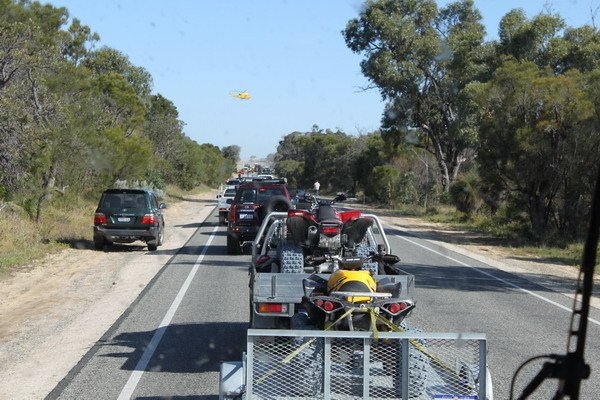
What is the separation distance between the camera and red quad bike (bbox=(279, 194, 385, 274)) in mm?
8875

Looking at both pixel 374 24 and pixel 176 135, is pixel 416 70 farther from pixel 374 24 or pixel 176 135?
pixel 176 135

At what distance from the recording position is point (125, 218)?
2248 centimetres

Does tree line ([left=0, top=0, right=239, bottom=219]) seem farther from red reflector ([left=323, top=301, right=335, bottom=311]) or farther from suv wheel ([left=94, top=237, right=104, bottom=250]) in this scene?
red reflector ([left=323, top=301, right=335, bottom=311])

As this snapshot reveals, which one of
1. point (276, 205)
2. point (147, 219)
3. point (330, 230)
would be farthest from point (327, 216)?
point (147, 219)

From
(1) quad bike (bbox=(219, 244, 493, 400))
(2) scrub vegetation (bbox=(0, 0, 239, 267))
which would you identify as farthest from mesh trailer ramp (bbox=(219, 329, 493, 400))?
(2) scrub vegetation (bbox=(0, 0, 239, 267))

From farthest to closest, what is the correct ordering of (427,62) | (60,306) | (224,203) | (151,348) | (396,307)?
(427,62)
(224,203)
(60,306)
(151,348)
(396,307)

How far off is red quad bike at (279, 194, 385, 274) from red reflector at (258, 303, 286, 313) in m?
0.84

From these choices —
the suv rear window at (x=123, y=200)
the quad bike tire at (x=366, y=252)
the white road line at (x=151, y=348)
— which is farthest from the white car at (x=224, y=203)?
the quad bike tire at (x=366, y=252)

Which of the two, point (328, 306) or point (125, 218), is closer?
point (328, 306)

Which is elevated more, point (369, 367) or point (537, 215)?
point (537, 215)

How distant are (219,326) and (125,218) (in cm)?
1183

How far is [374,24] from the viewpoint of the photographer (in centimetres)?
4962

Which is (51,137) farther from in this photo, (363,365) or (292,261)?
(363,365)

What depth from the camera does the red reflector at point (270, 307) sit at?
8016 millimetres
